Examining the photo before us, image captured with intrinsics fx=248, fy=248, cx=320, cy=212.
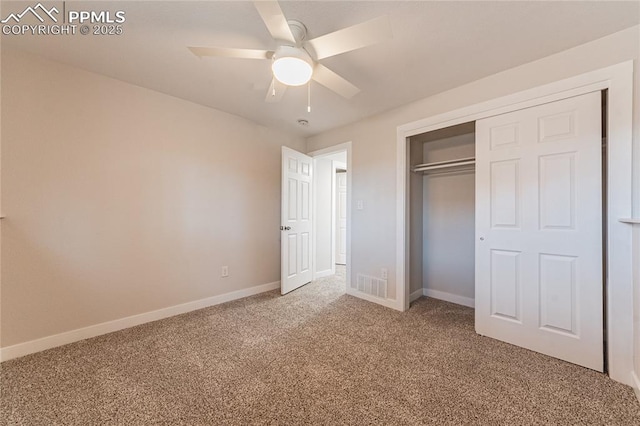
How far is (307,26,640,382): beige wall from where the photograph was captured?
1.72 meters

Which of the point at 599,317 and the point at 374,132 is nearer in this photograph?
the point at 599,317

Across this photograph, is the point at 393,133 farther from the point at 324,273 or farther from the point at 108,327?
the point at 108,327

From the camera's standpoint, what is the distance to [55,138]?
2.09 metres

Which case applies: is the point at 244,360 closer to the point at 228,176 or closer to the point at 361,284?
the point at 361,284

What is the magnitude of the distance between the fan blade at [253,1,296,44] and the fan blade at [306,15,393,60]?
154 mm

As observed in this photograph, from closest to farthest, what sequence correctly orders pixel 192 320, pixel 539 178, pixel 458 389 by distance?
1. pixel 458 389
2. pixel 539 178
3. pixel 192 320

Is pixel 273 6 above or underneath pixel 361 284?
above

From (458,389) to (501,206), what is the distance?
5.03ft

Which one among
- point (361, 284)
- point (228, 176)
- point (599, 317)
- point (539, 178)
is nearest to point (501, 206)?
point (539, 178)

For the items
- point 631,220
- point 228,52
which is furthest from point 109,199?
point 631,220

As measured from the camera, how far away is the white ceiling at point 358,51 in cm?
154

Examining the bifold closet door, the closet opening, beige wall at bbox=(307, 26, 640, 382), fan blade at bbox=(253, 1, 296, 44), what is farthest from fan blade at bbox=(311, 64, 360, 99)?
the closet opening

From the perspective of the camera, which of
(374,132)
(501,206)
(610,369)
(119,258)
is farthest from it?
(374,132)

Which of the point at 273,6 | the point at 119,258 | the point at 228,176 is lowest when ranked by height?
the point at 119,258
